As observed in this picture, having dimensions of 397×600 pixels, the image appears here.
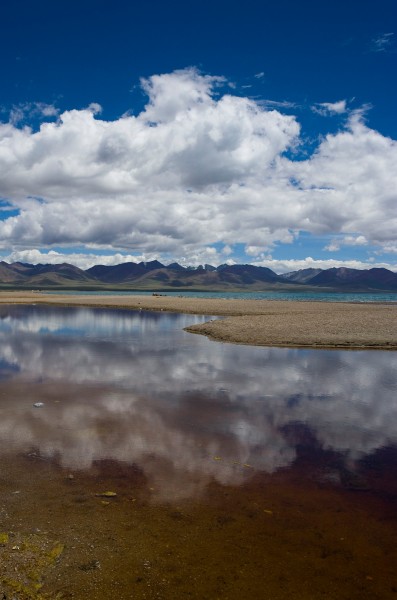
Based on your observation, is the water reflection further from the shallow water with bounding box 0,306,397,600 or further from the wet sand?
the wet sand

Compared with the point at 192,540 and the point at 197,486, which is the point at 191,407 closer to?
the point at 197,486

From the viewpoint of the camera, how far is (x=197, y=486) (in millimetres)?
11695

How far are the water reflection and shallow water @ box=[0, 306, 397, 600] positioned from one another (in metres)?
0.09

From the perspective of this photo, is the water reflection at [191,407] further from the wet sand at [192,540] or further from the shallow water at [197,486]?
the wet sand at [192,540]

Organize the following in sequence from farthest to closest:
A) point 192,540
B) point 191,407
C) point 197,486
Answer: point 191,407, point 197,486, point 192,540

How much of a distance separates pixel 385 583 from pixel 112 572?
5127 mm

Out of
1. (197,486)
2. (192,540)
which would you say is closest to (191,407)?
(197,486)

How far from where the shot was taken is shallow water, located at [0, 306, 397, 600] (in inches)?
323

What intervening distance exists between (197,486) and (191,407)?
24.3 ft

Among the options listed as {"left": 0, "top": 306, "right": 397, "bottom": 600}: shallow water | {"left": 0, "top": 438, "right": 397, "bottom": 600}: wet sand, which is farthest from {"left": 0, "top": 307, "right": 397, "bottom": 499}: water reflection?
{"left": 0, "top": 438, "right": 397, "bottom": 600}: wet sand

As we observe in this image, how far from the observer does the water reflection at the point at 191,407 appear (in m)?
13.7

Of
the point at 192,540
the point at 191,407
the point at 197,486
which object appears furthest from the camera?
the point at 191,407

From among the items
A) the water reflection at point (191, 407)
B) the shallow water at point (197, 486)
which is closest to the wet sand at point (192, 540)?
the shallow water at point (197, 486)

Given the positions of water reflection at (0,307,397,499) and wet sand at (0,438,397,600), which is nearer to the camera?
wet sand at (0,438,397,600)
